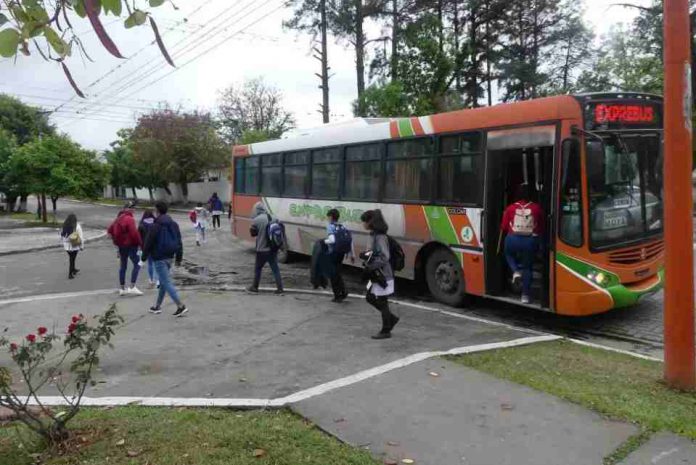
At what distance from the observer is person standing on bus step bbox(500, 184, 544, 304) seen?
7582mm

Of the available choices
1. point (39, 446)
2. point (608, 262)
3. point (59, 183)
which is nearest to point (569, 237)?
point (608, 262)

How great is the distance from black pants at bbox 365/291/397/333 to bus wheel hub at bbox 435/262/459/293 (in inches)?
82.6

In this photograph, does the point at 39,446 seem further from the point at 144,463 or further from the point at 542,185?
the point at 542,185

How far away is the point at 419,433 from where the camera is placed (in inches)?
166

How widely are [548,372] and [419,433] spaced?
76.3 inches

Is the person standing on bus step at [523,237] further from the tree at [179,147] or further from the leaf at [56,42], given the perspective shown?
the tree at [179,147]

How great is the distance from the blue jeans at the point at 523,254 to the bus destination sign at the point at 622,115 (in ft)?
5.23

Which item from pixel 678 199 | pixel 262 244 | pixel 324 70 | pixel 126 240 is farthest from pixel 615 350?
pixel 324 70

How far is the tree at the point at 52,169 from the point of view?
91.0ft

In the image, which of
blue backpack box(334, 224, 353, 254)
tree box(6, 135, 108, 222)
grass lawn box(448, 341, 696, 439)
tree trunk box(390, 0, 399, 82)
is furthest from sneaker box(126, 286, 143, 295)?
tree trunk box(390, 0, 399, 82)

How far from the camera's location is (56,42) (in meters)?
2.66

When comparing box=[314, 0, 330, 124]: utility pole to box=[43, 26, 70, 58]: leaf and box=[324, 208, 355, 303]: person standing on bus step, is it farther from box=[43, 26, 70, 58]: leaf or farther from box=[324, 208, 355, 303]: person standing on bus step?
A: box=[43, 26, 70, 58]: leaf

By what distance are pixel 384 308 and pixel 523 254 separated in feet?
6.67

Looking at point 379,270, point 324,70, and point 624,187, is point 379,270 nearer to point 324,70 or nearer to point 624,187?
point 624,187
